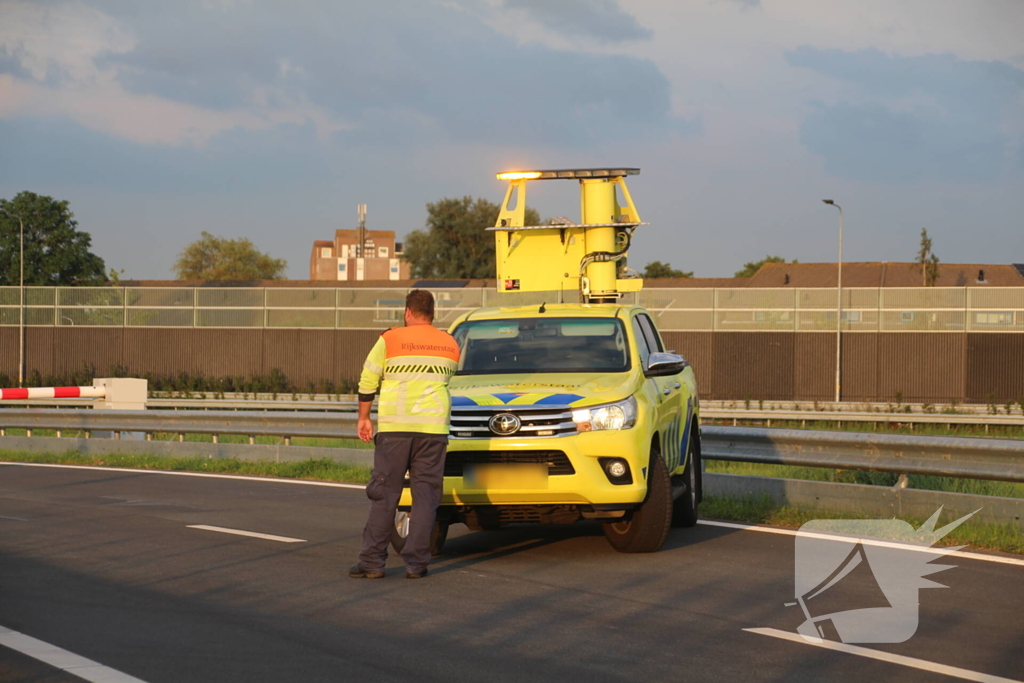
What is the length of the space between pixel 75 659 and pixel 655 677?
2.75 metres

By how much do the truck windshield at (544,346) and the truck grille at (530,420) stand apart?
1070 mm

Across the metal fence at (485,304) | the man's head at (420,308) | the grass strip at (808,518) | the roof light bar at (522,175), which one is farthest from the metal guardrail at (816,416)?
the man's head at (420,308)

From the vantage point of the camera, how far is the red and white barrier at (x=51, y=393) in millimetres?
19702

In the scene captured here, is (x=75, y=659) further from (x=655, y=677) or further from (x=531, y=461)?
(x=531, y=461)

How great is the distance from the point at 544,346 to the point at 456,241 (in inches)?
3454

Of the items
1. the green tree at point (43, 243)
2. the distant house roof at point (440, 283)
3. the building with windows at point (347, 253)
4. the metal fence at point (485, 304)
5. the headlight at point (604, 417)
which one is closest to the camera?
the headlight at point (604, 417)

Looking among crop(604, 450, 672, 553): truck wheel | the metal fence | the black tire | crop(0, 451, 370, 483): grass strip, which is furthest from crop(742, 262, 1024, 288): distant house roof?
crop(604, 450, 672, 553): truck wheel

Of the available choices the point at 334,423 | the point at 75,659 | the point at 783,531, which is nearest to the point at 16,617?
the point at 75,659

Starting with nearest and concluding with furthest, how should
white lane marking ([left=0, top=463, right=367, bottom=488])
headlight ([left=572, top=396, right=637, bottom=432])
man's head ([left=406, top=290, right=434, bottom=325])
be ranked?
man's head ([left=406, top=290, right=434, bottom=325]) → headlight ([left=572, top=396, right=637, bottom=432]) → white lane marking ([left=0, top=463, right=367, bottom=488])

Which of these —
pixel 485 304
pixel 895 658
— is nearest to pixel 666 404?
pixel 895 658

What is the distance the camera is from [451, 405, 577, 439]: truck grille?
888 cm

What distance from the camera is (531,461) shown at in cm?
885

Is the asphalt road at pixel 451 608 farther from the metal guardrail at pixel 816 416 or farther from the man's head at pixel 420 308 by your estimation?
the metal guardrail at pixel 816 416

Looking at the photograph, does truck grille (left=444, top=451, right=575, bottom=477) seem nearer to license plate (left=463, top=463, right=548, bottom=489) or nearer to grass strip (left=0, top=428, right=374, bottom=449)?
license plate (left=463, top=463, right=548, bottom=489)
